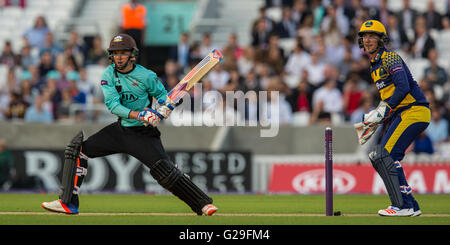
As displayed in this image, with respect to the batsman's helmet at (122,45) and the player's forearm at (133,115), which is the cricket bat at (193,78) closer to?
the player's forearm at (133,115)

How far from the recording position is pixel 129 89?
10680 mm

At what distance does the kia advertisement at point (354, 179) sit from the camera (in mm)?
17828

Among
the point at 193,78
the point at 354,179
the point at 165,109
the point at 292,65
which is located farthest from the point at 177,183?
the point at 292,65

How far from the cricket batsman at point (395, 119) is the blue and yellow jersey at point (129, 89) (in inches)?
103

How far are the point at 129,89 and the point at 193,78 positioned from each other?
808 mm

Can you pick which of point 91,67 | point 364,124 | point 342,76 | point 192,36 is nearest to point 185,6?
point 192,36

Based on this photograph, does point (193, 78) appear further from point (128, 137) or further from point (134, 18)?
point (134, 18)

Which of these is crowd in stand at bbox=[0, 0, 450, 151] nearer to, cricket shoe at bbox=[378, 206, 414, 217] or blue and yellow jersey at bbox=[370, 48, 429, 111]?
blue and yellow jersey at bbox=[370, 48, 429, 111]

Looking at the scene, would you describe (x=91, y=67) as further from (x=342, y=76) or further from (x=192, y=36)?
(x=342, y=76)

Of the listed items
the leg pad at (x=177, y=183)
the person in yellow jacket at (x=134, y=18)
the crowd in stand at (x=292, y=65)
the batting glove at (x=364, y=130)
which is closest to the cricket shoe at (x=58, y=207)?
the leg pad at (x=177, y=183)

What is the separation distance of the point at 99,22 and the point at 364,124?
15333 mm

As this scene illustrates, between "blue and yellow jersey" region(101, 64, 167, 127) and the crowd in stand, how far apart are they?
8.84 metres

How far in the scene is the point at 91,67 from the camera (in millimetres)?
21906
